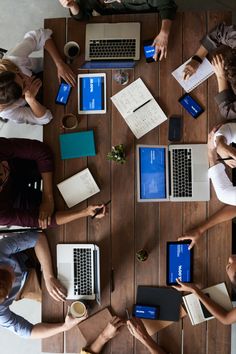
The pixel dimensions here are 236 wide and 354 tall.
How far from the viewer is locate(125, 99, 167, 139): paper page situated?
2.22 meters

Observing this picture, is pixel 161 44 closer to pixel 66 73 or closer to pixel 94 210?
pixel 66 73

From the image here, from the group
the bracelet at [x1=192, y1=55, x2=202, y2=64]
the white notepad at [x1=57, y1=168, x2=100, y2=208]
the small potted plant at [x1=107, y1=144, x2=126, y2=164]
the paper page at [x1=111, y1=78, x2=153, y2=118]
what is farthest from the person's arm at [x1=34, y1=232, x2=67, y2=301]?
the bracelet at [x1=192, y1=55, x2=202, y2=64]

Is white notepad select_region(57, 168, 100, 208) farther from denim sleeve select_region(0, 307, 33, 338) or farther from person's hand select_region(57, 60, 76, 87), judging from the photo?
denim sleeve select_region(0, 307, 33, 338)

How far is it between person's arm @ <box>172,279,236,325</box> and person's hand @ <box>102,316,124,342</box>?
387 millimetres

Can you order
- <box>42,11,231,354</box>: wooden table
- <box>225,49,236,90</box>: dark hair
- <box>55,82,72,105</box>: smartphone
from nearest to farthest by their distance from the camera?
<box>225,49,236,90</box>: dark hair → <box>42,11,231,354</box>: wooden table → <box>55,82,72,105</box>: smartphone

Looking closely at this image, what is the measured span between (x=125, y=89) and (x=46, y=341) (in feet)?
4.90

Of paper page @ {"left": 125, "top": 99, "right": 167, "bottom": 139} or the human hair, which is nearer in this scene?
the human hair

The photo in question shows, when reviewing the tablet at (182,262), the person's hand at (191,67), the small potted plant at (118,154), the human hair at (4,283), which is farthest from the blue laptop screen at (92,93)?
the human hair at (4,283)

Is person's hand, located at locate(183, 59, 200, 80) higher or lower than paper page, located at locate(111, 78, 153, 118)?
higher

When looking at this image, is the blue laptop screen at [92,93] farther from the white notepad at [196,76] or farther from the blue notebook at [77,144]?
the white notepad at [196,76]

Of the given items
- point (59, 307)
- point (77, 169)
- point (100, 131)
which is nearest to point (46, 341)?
point (59, 307)

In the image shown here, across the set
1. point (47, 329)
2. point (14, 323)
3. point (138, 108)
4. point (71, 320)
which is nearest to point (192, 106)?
point (138, 108)

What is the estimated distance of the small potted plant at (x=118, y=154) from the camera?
7.21ft

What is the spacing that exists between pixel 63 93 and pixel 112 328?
52.3 inches
